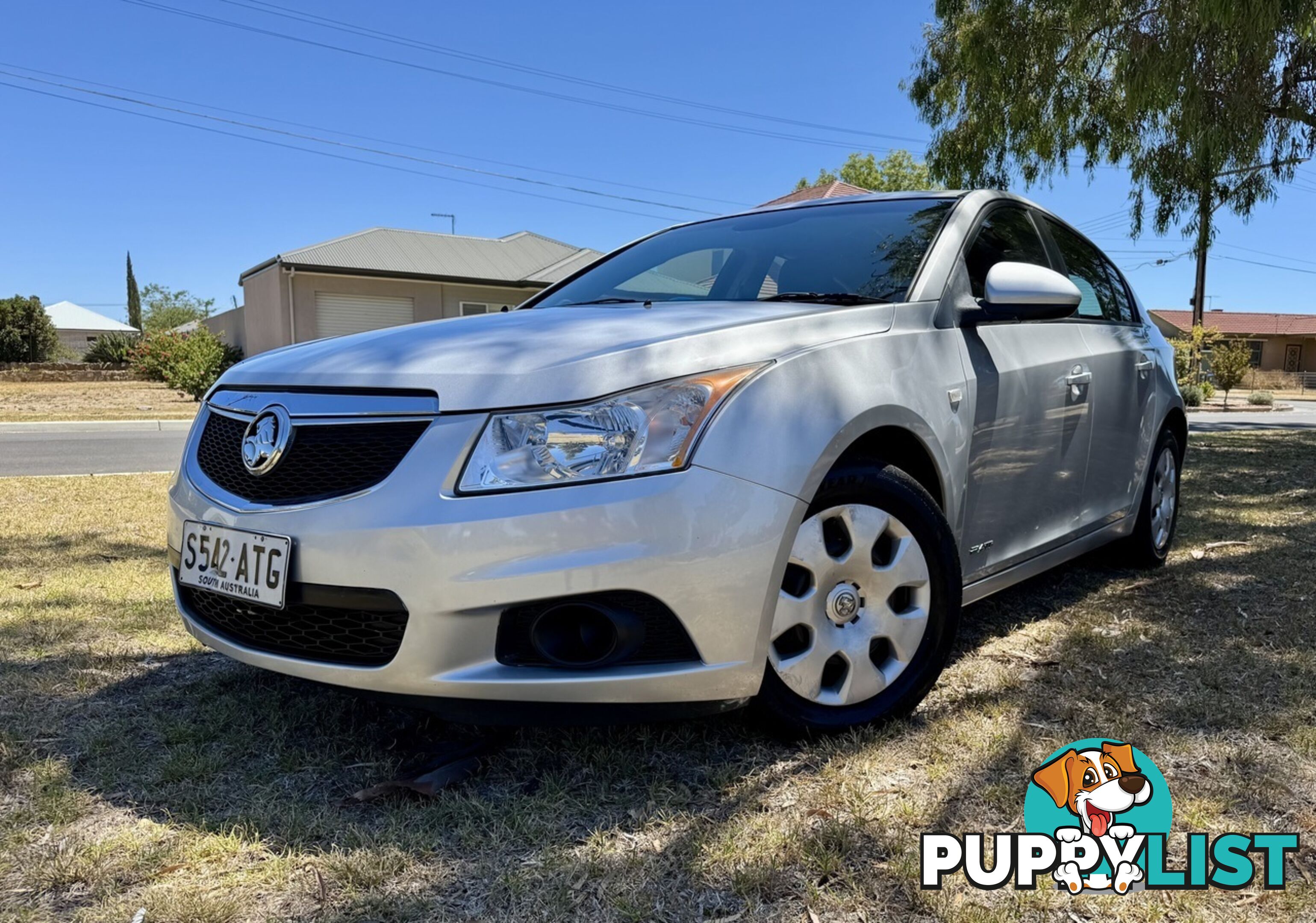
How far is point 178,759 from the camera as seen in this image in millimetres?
2332

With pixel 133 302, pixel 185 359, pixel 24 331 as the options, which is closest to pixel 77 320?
pixel 133 302

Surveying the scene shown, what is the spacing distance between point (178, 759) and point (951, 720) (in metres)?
1.96

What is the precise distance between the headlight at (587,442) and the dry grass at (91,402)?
11.8m

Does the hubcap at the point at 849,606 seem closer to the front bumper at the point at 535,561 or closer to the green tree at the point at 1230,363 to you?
the front bumper at the point at 535,561

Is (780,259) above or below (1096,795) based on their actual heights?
above

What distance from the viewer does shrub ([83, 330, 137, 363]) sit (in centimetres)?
3228

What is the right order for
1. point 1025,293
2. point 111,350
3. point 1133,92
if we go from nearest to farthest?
point 1025,293
point 1133,92
point 111,350

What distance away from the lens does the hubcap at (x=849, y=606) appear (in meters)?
2.19

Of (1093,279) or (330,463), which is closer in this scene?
(330,463)

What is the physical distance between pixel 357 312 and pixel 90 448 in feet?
45.8

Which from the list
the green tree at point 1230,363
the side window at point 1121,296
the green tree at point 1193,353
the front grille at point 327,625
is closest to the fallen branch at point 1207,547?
the side window at point 1121,296

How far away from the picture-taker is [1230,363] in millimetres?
26719

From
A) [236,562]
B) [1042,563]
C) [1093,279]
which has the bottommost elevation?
[1042,563]

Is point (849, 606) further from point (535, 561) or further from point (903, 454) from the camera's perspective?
point (535, 561)
